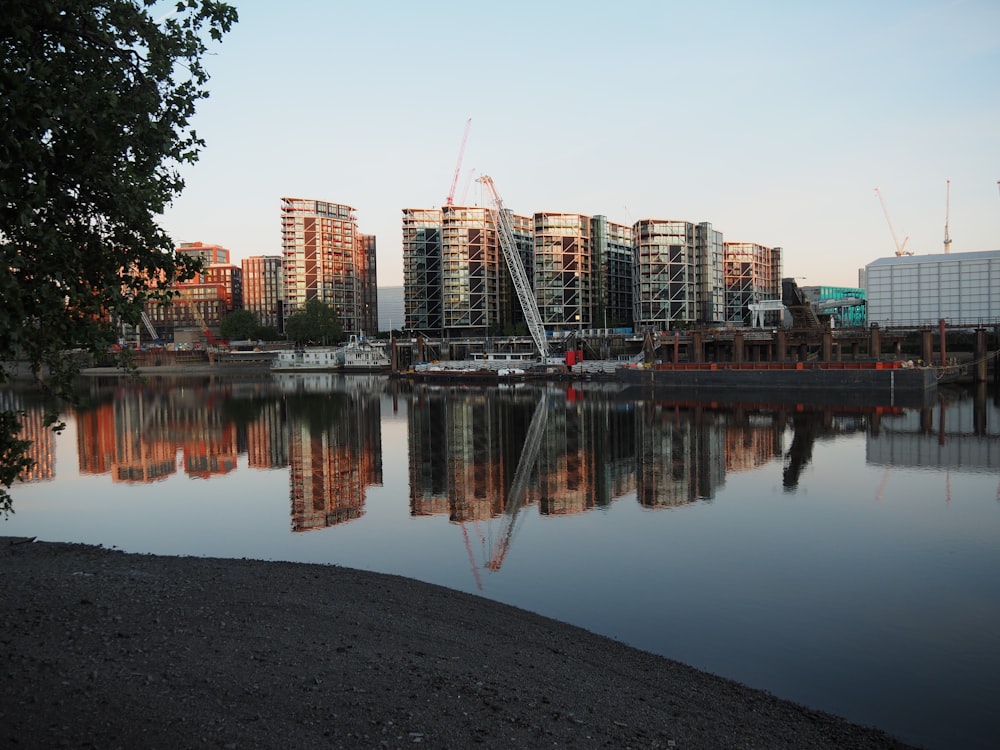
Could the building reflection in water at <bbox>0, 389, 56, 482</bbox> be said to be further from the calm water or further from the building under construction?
the building under construction

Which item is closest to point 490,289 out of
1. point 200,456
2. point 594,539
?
point 200,456

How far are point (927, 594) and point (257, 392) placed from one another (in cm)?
8616

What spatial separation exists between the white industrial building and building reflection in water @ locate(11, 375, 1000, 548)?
159 ft

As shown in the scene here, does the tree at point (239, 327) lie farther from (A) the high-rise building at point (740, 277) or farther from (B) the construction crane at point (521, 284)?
(A) the high-rise building at point (740, 277)

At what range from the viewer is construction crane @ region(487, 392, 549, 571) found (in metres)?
19.9

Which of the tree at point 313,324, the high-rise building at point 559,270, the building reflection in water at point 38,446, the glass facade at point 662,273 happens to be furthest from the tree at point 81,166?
the tree at point 313,324

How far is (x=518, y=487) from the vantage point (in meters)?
29.1

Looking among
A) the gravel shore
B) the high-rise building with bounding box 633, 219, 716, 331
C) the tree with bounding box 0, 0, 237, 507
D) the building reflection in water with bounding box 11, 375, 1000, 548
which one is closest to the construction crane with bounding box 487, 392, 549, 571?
the building reflection in water with bounding box 11, 375, 1000, 548

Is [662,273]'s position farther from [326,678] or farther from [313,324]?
[326,678]

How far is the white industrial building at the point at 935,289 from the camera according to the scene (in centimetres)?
11000

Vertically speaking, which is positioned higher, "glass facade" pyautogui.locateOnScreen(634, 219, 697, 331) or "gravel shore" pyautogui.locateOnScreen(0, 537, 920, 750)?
"glass facade" pyautogui.locateOnScreen(634, 219, 697, 331)

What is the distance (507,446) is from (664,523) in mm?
18690

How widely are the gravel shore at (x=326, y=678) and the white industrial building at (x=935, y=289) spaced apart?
11336 centimetres

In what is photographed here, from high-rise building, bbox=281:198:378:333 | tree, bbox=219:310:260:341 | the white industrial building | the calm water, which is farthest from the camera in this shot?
high-rise building, bbox=281:198:378:333
